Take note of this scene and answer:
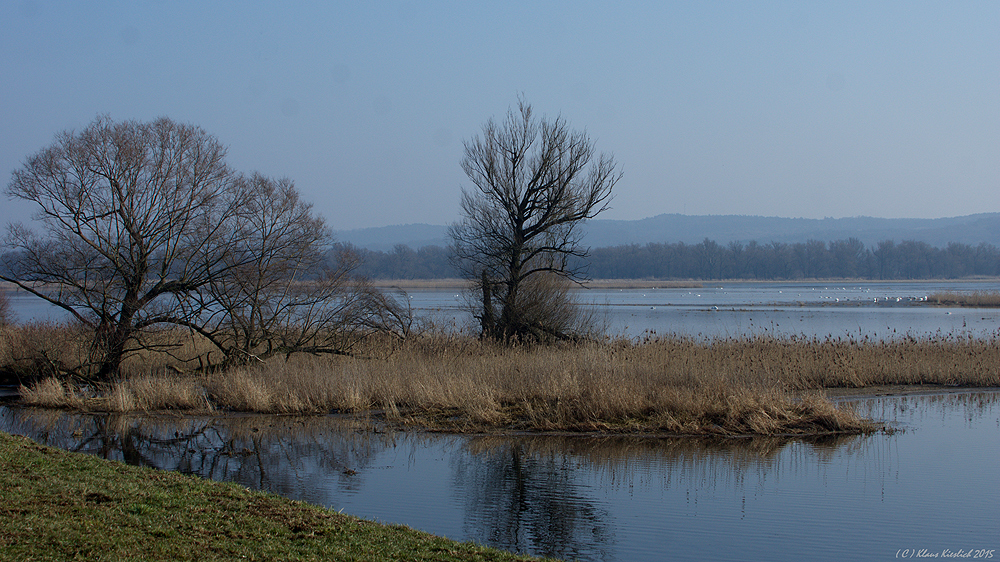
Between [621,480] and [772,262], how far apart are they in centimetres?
16915

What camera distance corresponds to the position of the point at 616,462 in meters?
12.9

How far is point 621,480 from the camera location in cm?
1161

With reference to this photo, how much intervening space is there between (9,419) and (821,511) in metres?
16.6

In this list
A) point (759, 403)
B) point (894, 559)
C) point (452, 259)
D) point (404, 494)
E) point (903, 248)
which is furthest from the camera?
point (903, 248)

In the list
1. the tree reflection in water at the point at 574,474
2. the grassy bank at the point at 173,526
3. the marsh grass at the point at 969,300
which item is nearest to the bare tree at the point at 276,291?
the tree reflection in water at the point at 574,474

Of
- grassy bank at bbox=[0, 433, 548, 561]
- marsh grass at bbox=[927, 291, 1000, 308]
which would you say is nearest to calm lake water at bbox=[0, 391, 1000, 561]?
grassy bank at bbox=[0, 433, 548, 561]

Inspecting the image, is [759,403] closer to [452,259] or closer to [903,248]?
[452,259]

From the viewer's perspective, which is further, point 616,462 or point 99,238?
point 99,238

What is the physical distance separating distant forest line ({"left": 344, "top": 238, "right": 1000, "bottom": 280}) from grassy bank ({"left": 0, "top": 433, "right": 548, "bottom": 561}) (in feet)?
460

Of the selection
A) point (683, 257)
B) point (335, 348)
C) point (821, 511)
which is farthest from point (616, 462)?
point (683, 257)

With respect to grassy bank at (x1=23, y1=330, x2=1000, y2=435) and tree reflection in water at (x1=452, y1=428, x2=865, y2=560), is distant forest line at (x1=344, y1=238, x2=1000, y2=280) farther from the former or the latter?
tree reflection in water at (x1=452, y1=428, x2=865, y2=560)

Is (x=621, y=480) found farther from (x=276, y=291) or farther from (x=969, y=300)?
(x=969, y=300)

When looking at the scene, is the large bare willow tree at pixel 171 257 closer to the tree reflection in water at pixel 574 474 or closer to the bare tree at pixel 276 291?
the bare tree at pixel 276 291

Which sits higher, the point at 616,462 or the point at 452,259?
the point at 452,259
